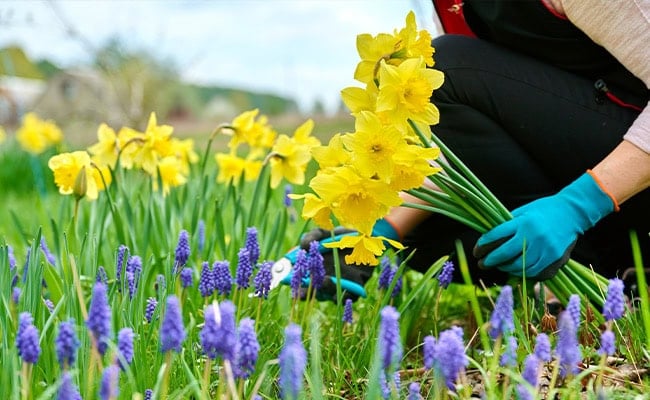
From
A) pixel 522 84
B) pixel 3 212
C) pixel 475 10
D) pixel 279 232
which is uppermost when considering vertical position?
pixel 475 10

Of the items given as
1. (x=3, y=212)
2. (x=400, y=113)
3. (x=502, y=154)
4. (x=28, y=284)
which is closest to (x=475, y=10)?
(x=502, y=154)

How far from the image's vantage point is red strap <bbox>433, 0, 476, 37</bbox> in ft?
5.84

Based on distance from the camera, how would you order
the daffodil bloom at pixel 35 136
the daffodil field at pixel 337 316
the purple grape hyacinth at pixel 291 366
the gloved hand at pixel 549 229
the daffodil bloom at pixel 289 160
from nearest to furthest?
the purple grape hyacinth at pixel 291 366, the daffodil field at pixel 337 316, the gloved hand at pixel 549 229, the daffodil bloom at pixel 289 160, the daffodil bloom at pixel 35 136

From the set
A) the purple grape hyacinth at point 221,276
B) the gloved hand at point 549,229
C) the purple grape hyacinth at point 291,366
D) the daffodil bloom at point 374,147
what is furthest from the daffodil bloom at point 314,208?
the purple grape hyacinth at point 291,366

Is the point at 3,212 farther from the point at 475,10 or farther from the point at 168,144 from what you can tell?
the point at 475,10

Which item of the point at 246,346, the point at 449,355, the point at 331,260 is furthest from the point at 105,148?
the point at 449,355

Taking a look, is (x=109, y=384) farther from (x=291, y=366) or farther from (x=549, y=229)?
(x=549, y=229)

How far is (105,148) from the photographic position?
214 cm

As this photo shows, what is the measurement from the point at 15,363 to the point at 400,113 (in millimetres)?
641

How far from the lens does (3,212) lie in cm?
390

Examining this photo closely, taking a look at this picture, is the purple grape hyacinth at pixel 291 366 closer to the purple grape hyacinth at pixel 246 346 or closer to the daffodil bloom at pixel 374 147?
the purple grape hyacinth at pixel 246 346

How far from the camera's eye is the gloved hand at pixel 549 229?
1.44 m

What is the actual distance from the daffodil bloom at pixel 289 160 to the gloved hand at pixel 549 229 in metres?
0.61

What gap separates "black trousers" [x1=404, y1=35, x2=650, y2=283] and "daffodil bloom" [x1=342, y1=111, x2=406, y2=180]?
1.82 feet
